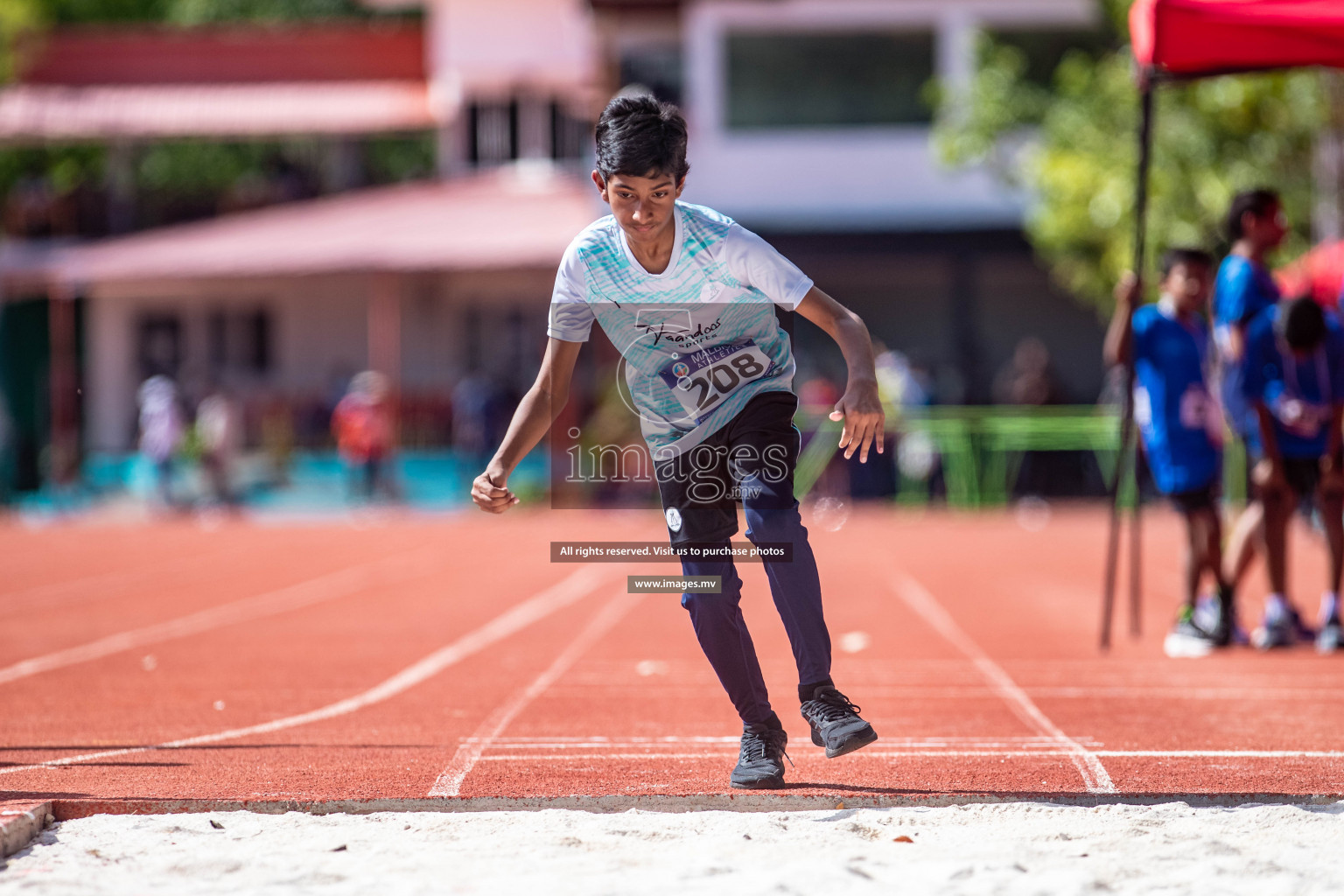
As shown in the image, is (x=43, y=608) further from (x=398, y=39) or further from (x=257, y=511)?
(x=398, y=39)

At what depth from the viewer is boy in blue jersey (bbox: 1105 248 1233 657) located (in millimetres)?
8242

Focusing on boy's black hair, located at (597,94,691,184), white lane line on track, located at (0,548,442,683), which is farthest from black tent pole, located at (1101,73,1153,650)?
white lane line on track, located at (0,548,442,683)

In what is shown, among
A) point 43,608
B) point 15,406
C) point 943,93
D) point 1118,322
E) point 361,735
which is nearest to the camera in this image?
point 361,735

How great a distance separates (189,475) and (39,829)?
21320 millimetres

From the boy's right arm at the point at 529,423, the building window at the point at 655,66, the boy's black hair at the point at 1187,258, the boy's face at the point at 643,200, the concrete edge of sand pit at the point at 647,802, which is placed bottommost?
the concrete edge of sand pit at the point at 647,802

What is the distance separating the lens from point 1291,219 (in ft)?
58.0

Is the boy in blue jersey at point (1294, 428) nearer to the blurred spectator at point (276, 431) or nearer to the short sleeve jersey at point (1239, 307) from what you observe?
the short sleeve jersey at point (1239, 307)

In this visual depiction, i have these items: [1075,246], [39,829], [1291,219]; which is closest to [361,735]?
[39,829]

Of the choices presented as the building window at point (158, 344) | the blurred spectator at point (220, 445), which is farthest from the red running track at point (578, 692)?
the building window at point (158, 344)

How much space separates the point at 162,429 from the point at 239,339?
608cm

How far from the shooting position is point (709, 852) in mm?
4027

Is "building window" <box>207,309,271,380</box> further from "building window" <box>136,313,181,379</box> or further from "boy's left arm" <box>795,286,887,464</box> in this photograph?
"boy's left arm" <box>795,286,887,464</box>

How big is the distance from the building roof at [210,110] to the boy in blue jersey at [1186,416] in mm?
22545

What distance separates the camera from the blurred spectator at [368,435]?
22688 millimetres
